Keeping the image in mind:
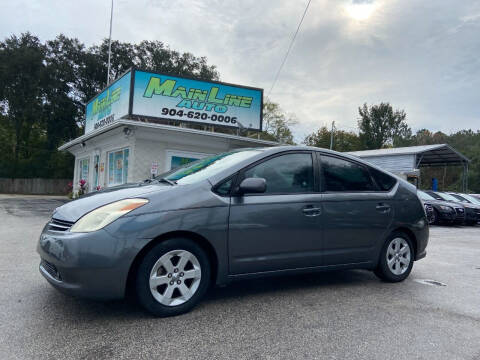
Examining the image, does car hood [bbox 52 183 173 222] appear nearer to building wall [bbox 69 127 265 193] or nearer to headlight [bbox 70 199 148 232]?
headlight [bbox 70 199 148 232]

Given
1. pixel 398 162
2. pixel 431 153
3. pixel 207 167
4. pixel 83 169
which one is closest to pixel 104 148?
pixel 83 169

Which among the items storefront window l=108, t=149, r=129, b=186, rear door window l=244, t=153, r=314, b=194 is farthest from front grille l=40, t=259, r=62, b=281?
storefront window l=108, t=149, r=129, b=186

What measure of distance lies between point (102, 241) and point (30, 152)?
40.1 m

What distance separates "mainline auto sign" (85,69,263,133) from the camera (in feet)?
44.0

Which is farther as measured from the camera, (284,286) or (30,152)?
(30,152)

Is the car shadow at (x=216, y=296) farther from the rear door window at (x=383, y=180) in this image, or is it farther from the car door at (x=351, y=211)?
the rear door window at (x=383, y=180)

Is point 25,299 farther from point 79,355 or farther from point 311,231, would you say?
point 311,231

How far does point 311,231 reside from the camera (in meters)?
3.89

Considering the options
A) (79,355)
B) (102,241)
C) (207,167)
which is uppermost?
(207,167)

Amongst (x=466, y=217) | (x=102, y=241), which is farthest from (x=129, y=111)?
(x=466, y=217)

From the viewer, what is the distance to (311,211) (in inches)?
Result: 153

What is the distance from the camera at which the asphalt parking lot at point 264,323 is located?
2.66 m

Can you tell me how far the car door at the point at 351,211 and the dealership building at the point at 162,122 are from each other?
25.5 feet

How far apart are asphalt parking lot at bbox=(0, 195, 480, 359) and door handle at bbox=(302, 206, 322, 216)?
2.89 feet
